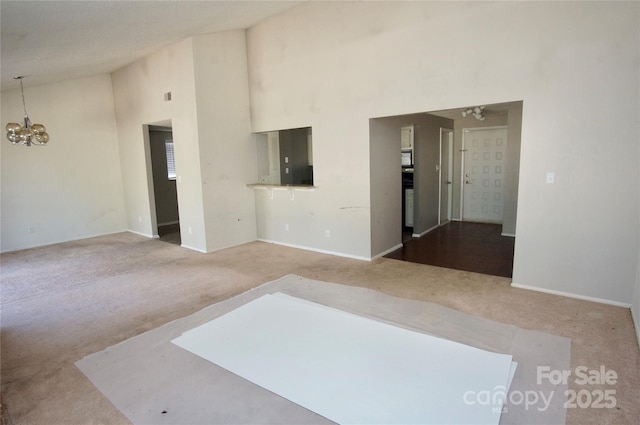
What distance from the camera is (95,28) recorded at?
3508mm

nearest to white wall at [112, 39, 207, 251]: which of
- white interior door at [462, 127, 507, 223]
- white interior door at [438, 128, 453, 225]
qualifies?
white interior door at [438, 128, 453, 225]

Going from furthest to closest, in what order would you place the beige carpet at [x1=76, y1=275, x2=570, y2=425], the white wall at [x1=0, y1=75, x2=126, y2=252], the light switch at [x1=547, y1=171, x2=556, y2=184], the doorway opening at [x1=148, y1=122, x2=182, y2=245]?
1. the doorway opening at [x1=148, y1=122, x2=182, y2=245]
2. the white wall at [x1=0, y1=75, x2=126, y2=252]
3. the light switch at [x1=547, y1=171, x2=556, y2=184]
4. the beige carpet at [x1=76, y1=275, x2=570, y2=425]

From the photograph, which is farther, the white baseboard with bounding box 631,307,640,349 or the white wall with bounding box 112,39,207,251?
the white wall with bounding box 112,39,207,251

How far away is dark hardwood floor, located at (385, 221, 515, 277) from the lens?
4.62m

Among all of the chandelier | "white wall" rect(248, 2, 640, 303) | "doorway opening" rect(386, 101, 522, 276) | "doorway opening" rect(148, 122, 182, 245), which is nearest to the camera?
"white wall" rect(248, 2, 640, 303)

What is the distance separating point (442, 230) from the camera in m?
6.81

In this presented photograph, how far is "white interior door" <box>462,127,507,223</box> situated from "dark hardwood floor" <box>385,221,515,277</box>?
0.53m

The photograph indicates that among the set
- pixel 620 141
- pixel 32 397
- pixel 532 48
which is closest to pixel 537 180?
pixel 620 141

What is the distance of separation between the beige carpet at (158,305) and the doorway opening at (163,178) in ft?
8.02

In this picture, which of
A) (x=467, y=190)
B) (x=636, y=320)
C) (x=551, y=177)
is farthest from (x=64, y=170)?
(x=636, y=320)

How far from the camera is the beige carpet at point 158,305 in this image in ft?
7.36

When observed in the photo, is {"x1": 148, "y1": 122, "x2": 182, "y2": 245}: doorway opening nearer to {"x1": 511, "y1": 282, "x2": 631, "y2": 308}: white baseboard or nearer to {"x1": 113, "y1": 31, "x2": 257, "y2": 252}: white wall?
{"x1": 113, "y1": 31, "x2": 257, "y2": 252}: white wall

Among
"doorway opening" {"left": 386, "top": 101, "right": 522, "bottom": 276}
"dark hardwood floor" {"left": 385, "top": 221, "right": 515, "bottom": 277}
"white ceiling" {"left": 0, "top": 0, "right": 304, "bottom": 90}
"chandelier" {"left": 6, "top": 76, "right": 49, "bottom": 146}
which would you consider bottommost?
"dark hardwood floor" {"left": 385, "top": 221, "right": 515, "bottom": 277}

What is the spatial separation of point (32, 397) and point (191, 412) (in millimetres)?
1103
